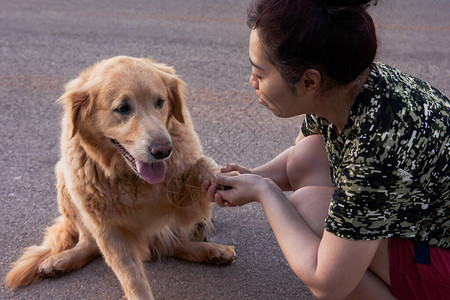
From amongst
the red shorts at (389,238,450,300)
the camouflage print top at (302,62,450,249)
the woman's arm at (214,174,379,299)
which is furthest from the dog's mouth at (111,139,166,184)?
the red shorts at (389,238,450,300)

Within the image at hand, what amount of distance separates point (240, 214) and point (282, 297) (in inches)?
28.7

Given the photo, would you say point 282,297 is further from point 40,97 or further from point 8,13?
point 8,13

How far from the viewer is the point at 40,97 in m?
4.57

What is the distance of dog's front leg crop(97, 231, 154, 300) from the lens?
8.50 ft

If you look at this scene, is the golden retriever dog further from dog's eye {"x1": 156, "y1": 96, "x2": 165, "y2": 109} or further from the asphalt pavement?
the asphalt pavement

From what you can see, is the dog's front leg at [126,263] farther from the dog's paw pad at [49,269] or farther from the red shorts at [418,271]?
the red shorts at [418,271]

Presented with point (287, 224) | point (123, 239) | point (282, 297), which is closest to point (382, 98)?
point (287, 224)

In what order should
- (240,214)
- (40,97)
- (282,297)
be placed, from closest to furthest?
1. (282,297)
2. (240,214)
3. (40,97)

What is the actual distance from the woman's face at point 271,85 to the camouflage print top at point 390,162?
0.23 meters

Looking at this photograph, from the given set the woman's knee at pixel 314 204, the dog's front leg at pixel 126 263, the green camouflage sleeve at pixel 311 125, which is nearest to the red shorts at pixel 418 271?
the woman's knee at pixel 314 204

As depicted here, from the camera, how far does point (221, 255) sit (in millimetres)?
2889

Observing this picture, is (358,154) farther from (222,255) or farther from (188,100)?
(188,100)

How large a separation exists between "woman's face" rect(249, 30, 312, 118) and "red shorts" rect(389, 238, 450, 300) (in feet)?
2.19

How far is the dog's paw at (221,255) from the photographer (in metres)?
2.89
